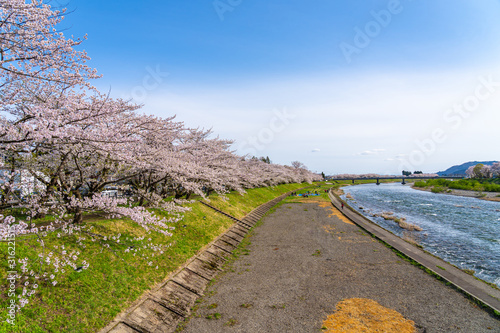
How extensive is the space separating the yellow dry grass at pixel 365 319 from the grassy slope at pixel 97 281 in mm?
8662

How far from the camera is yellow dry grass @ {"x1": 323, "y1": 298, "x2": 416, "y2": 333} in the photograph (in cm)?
1032

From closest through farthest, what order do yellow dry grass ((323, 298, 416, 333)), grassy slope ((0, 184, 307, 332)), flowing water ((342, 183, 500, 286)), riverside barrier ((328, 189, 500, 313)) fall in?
grassy slope ((0, 184, 307, 332))
yellow dry grass ((323, 298, 416, 333))
riverside barrier ((328, 189, 500, 313))
flowing water ((342, 183, 500, 286))

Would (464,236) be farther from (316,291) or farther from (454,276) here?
(316,291)

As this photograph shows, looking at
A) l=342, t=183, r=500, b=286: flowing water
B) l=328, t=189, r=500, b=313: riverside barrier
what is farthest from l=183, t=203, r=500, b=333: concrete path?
l=342, t=183, r=500, b=286: flowing water

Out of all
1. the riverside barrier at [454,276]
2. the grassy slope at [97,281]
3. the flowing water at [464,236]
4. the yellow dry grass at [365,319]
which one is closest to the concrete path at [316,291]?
the yellow dry grass at [365,319]

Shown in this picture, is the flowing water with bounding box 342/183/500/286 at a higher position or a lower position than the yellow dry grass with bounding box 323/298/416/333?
lower

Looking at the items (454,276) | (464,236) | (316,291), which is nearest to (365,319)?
(316,291)

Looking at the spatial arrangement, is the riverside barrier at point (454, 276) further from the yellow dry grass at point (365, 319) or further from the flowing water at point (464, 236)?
the yellow dry grass at point (365, 319)

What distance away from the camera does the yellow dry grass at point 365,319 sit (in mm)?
10320

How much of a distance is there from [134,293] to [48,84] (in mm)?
9141

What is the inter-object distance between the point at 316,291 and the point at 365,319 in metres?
3.09

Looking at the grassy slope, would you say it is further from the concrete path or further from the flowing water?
the flowing water

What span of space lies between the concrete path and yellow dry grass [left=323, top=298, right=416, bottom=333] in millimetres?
375

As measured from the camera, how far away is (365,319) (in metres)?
11.0
